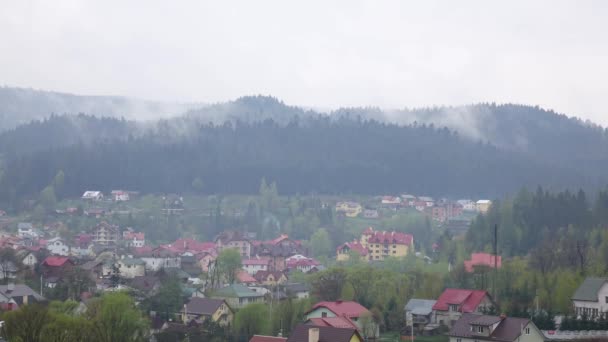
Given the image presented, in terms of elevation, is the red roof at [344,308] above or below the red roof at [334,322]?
below

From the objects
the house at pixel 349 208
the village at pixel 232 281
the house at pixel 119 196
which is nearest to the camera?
the village at pixel 232 281

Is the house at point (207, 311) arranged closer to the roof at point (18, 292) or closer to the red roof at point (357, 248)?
the roof at point (18, 292)

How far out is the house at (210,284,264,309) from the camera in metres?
51.9

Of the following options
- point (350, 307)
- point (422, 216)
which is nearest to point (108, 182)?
point (422, 216)

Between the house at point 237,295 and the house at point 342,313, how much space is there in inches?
366

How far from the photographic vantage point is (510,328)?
34.8 meters

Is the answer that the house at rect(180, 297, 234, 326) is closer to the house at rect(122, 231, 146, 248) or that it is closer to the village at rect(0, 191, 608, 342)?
the village at rect(0, 191, 608, 342)

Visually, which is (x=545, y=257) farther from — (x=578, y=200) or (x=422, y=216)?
(x=422, y=216)

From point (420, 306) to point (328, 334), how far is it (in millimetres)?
12872

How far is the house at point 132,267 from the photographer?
6806 cm

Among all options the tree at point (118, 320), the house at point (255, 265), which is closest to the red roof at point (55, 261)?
the house at point (255, 265)

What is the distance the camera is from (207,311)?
4631 centimetres

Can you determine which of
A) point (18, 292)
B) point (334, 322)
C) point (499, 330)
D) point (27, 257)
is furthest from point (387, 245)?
point (499, 330)

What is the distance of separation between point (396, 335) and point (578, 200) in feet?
122
